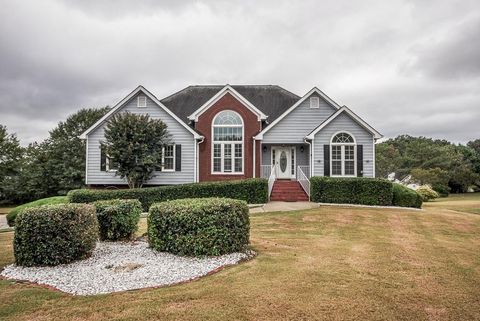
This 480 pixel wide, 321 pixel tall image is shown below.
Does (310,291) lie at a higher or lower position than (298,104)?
lower

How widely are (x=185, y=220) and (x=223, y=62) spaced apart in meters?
16.6

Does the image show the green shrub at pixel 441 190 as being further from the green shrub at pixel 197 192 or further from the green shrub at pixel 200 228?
the green shrub at pixel 200 228

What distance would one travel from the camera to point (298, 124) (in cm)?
2159

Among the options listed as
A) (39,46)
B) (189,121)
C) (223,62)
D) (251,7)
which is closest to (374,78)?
(223,62)

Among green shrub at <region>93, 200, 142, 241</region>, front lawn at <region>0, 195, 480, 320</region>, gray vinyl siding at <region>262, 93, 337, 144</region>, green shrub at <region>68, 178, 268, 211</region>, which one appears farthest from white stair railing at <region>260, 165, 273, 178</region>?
green shrub at <region>93, 200, 142, 241</region>

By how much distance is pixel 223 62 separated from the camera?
22.0m

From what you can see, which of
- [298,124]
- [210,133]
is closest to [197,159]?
[210,133]

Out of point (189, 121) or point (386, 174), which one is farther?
point (386, 174)

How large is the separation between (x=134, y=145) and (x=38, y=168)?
23.9m

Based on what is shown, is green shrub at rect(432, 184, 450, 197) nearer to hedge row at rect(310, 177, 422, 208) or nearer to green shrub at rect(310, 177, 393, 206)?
hedge row at rect(310, 177, 422, 208)

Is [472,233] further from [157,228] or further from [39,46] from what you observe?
[39,46]

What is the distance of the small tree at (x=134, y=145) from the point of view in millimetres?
18891

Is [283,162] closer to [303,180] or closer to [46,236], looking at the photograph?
[303,180]

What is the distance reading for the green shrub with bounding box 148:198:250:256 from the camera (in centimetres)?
727
